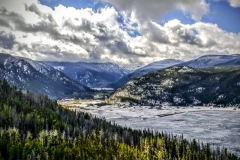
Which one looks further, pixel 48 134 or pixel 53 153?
pixel 48 134

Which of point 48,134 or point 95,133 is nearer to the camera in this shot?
point 48,134

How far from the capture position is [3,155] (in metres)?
138

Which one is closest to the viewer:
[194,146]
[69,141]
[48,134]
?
[194,146]

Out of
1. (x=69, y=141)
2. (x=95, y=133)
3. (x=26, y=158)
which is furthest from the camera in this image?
(x=95, y=133)

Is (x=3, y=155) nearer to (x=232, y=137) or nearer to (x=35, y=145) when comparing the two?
(x=35, y=145)

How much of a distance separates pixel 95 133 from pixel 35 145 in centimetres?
5459

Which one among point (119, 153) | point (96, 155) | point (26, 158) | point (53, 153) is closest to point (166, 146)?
point (119, 153)

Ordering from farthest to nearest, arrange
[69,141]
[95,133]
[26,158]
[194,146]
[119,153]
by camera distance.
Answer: [95,133] → [69,141] → [194,146] → [119,153] → [26,158]

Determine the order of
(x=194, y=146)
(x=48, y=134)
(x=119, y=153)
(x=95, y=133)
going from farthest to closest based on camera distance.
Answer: (x=95, y=133) → (x=48, y=134) → (x=194, y=146) → (x=119, y=153)

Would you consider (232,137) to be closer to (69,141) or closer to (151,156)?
(151,156)

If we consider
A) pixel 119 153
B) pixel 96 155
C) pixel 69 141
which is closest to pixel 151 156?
pixel 119 153

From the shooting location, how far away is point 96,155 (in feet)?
457

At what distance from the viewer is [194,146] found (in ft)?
510

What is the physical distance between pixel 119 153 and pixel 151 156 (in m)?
16.9
